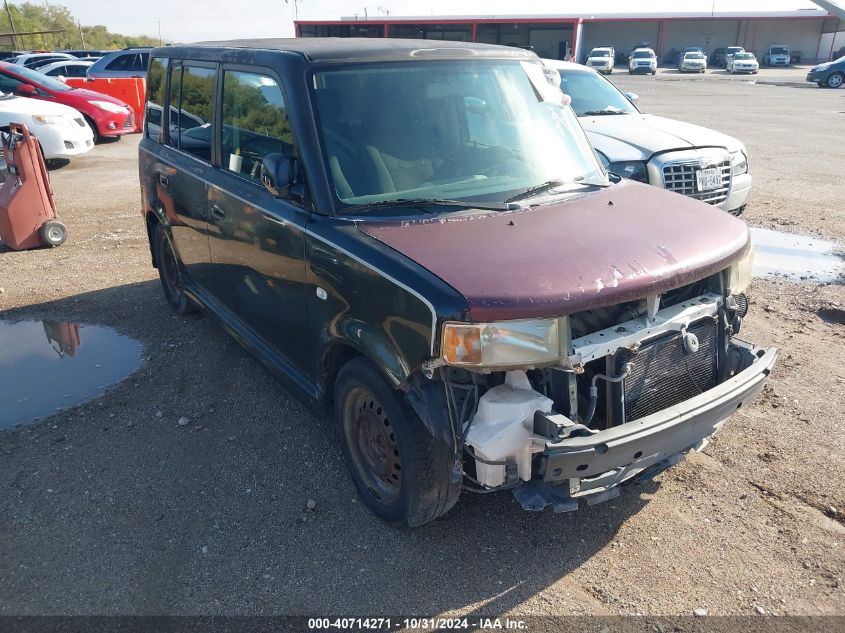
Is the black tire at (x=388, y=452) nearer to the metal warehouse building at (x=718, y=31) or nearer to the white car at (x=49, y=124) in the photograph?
the white car at (x=49, y=124)

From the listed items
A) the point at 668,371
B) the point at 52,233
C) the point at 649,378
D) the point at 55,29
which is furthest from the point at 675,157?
the point at 55,29

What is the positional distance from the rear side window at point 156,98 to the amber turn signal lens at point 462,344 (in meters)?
3.63

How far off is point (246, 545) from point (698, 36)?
67.4 metres

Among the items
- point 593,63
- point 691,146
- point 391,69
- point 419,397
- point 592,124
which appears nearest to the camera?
point 419,397

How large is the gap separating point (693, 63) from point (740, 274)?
47.7 m

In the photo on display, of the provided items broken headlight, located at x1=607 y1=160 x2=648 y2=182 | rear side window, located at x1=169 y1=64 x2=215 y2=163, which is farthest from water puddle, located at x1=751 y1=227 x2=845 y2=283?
rear side window, located at x1=169 y1=64 x2=215 y2=163

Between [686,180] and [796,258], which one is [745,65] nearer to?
[686,180]

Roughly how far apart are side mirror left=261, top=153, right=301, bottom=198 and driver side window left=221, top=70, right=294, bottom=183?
16 cm

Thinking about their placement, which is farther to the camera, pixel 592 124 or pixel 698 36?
pixel 698 36

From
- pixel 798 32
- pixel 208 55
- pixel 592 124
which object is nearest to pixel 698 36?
pixel 798 32

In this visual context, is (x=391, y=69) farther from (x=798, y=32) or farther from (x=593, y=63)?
(x=798, y=32)

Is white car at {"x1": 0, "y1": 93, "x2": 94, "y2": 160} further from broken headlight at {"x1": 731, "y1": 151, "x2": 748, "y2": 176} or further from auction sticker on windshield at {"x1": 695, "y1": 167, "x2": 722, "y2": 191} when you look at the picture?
broken headlight at {"x1": 731, "y1": 151, "x2": 748, "y2": 176}

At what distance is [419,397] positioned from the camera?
2705mm

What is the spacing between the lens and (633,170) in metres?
7.19
